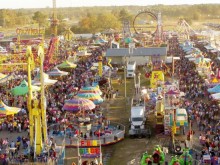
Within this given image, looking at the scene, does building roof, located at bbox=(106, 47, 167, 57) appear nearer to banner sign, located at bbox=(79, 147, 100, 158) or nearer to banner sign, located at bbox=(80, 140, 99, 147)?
banner sign, located at bbox=(80, 140, 99, 147)

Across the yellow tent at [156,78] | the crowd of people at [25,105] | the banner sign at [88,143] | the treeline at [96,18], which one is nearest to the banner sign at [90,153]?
the crowd of people at [25,105]

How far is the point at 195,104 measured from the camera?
97.8 feet

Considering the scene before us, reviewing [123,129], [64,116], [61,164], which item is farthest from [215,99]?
[61,164]

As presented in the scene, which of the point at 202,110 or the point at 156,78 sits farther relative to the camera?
the point at 156,78

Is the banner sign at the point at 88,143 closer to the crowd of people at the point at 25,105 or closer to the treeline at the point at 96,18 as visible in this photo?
the crowd of people at the point at 25,105

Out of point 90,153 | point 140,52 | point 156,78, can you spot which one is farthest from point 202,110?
point 140,52

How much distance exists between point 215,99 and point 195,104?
7.02 ft

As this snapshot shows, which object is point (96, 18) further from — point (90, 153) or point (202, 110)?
point (90, 153)

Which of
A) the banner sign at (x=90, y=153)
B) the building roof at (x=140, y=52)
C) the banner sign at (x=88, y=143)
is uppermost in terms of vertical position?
the building roof at (x=140, y=52)

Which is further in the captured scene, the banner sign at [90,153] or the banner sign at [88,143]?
the banner sign at [88,143]

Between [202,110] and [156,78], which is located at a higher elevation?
[156,78]

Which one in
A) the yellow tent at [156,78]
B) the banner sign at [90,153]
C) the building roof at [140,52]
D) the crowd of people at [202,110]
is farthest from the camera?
the building roof at [140,52]

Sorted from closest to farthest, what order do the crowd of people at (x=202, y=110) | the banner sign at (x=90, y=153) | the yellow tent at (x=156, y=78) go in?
the banner sign at (x=90, y=153), the crowd of people at (x=202, y=110), the yellow tent at (x=156, y=78)

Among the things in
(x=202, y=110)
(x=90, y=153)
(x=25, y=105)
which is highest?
(x=202, y=110)
